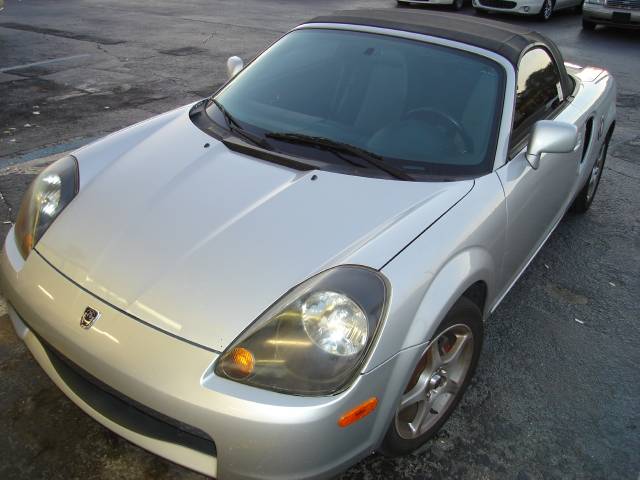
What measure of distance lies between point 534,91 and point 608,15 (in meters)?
9.96

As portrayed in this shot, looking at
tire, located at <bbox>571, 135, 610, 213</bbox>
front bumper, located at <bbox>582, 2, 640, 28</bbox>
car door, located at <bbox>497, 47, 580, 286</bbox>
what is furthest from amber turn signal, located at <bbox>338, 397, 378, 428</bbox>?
front bumper, located at <bbox>582, 2, 640, 28</bbox>

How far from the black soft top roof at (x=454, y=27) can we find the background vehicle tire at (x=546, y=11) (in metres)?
10.7

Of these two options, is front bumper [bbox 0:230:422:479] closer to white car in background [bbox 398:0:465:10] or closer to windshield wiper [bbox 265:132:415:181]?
windshield wiper [bbox 265:132:415:181]

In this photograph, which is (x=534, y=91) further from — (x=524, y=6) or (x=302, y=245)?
(x=524, y=6)

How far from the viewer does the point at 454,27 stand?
9.87 feet

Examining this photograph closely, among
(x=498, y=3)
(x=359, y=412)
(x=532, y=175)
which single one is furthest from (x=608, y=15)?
(x=359, y=412)

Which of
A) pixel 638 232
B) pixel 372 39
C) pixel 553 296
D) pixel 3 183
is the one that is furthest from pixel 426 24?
pixel 3 183

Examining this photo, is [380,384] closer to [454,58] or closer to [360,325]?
[360,325]

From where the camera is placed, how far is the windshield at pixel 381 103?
8.32 feet

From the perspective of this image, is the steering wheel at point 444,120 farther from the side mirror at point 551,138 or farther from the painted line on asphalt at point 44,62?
the painted line on asphalt at point 44,62

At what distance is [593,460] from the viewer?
2.30 meters

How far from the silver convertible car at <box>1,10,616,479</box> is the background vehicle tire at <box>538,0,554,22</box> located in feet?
36.3

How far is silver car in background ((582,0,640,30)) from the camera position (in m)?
11.0

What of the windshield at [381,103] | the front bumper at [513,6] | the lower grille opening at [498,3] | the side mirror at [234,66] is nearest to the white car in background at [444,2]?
the front bumper at [513,6]
